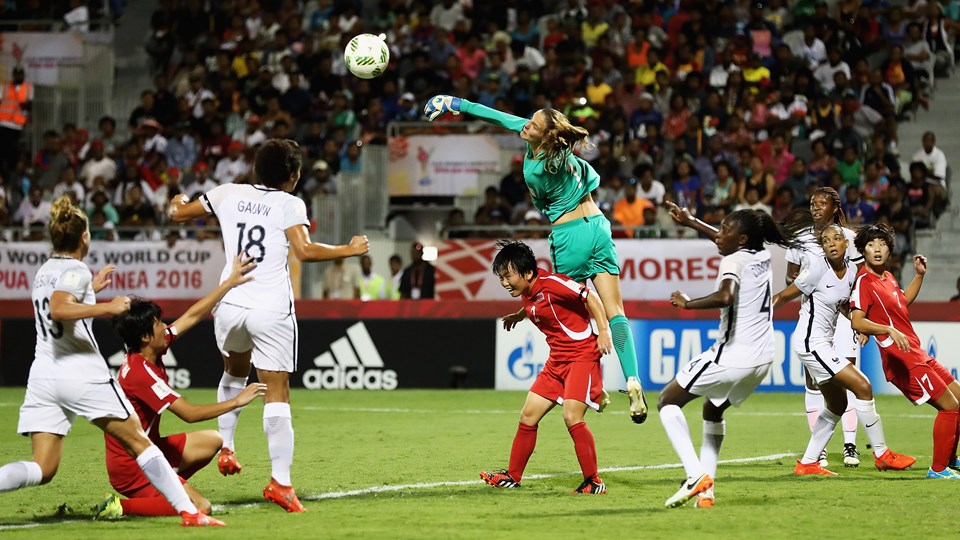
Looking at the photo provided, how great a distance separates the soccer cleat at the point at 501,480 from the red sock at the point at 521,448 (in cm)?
3

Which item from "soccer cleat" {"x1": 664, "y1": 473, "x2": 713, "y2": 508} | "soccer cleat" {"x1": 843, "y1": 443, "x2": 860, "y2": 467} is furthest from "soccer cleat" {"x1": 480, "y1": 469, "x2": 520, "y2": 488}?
"soccer cleat" {"x1": 843, "y1": 443, "x2": 860, "y2": 467}

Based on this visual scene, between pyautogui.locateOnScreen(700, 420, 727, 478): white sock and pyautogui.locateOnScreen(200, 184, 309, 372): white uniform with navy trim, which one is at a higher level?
pyautogui.locateOnScreen(200, 184, 309, 372): white uniform with navy trim

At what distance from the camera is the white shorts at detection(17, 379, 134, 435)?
7.50 meters

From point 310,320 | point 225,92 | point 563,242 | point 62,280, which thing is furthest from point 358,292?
point 62,280

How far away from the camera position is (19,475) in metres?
7.48

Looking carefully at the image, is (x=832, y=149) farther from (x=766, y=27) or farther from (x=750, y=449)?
(x=750, y=449)

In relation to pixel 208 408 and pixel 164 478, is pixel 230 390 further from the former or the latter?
pixel 164 478

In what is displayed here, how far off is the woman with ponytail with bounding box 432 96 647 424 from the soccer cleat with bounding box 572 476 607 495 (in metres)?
0.98

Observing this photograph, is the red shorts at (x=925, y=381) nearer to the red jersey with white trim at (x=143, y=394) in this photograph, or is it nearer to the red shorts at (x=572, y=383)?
the red shorts at (x=572, y=383)

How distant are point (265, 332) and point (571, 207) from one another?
9.53ft

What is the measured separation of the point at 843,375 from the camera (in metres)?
10.3

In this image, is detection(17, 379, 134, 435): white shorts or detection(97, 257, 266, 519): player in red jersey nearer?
detection(17, 379, 134, 435): white shorts

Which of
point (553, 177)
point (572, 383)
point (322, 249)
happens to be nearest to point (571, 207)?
point (553, 177)

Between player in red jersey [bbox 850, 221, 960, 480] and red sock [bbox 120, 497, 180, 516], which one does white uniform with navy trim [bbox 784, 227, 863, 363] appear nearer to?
player in red jersey [bbox 850, 221, 960, 480]
